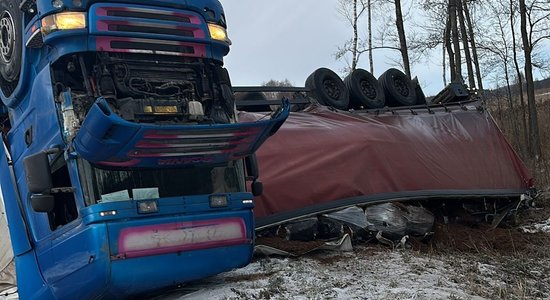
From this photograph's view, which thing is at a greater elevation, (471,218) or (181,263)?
(181,263)

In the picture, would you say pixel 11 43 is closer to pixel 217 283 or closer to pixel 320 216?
pixel 217 283

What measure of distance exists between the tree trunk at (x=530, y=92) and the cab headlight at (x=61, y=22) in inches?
689

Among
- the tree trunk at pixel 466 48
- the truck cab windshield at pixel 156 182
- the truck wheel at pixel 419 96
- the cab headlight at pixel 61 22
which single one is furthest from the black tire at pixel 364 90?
the tree trunk at pixel 466 48

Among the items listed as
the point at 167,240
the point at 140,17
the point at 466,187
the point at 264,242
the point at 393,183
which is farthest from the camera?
the point at 466,187

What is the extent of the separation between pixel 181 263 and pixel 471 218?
21.2ft

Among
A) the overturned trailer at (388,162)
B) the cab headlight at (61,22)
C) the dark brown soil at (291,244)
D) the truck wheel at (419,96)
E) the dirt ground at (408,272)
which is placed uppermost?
the cab headlight at (61,22)

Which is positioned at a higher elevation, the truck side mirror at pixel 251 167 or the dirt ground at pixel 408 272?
the truck side mirror at pixel 251 167

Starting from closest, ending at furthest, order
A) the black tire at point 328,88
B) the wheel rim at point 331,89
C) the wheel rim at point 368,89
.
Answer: the black tire at point 328,88, the wheel rim at point 331,89, the wheel rim at point 368,89

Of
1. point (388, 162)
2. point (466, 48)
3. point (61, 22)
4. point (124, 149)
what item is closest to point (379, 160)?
point (388, 162)

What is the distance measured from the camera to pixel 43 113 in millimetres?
5051

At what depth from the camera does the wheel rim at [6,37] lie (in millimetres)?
5559

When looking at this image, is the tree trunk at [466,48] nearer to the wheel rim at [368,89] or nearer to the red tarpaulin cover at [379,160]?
the red tarpaulin cover at [379,160]

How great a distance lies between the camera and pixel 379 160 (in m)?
8.91

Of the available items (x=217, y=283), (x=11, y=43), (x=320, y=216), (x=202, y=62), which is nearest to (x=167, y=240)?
(x=217, y=283)
